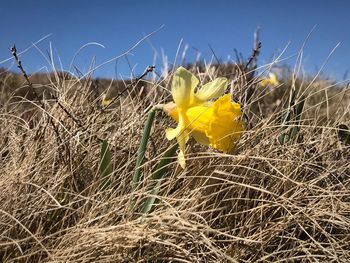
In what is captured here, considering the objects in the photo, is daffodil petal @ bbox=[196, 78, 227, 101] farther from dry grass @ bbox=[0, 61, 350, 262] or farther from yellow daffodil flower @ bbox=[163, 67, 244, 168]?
dry grass @ bbox=[0, 61, 350, 262]

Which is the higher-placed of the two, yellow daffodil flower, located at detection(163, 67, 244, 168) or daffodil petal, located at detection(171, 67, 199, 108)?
daffodil petal, located at detection(171, 67, 199, 108)

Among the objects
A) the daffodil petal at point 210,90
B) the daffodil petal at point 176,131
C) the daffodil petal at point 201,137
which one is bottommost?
the daffodil petal at point 201,137

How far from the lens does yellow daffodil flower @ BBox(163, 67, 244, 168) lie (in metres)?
1.23

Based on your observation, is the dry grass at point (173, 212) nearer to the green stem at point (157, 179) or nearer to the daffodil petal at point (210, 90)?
the green stem at point (157, 179)

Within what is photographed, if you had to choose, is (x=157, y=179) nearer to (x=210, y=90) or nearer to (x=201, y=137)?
(x=201, y=137)

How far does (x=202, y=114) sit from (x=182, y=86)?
0.11m

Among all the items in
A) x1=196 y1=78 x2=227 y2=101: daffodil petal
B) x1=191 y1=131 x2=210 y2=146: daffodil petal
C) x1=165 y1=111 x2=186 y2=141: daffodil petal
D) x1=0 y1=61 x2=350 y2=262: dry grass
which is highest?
x1=196 y1=78 x2=227 y2=101: daffodil petal

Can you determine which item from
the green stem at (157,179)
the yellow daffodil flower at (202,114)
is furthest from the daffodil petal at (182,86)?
the green stem at (157,179)

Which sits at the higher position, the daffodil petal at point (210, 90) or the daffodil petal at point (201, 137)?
the daffodil petal at point (210, 90)

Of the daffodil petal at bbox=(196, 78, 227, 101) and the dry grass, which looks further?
the daffodil petal at bbox=(196, 78, 227, 101)

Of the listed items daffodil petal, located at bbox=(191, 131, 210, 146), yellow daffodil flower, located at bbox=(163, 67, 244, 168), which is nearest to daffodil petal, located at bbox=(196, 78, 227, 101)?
yellow daffodil flower, located at bbox=(163, 67, 244, 168)

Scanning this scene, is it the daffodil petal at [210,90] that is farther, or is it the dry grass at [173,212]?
the daffodil petal at [210,90]

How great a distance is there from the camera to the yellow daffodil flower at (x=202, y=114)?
1226 mm

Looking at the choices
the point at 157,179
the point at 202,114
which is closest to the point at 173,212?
the point at 157,179
